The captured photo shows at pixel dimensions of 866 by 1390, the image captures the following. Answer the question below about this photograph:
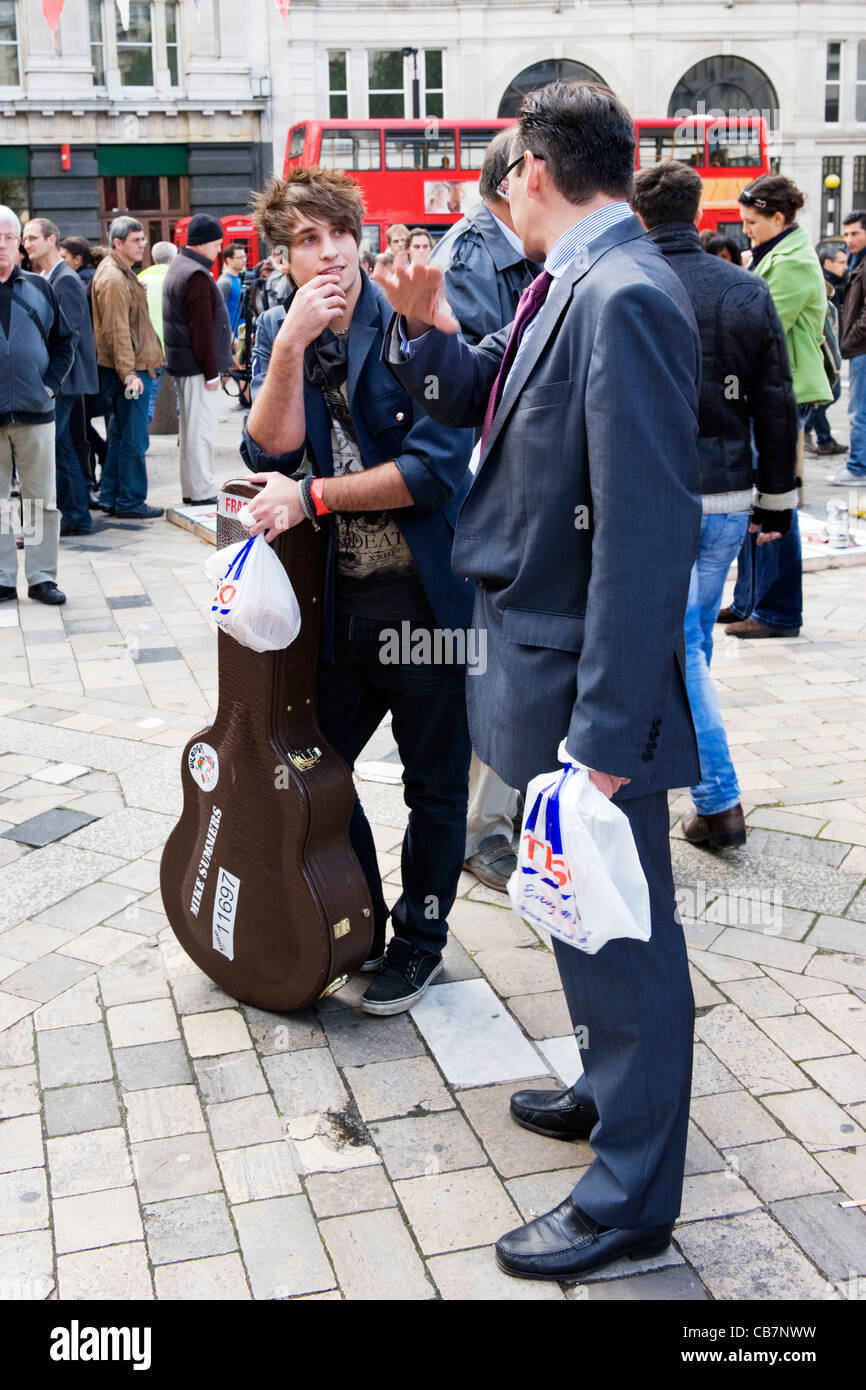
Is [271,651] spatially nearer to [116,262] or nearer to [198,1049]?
[198,1049]

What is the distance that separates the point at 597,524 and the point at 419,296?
1.94 ft

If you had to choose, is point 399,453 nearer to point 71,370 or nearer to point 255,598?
point 255,598

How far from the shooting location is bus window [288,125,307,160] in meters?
25.3

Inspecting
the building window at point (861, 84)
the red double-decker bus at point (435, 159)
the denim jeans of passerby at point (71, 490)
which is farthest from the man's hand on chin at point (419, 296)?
the building window at point (861, 84)

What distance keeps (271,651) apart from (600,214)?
1.16m

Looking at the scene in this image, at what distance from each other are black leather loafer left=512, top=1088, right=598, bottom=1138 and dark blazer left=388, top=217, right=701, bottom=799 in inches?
30.0

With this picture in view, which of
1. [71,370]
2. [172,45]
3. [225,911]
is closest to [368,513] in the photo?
[225,911]

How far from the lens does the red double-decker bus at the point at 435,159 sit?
2238cm

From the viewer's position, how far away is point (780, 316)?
6.65 m

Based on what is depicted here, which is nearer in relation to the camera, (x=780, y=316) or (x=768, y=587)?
(x=768, y=587)

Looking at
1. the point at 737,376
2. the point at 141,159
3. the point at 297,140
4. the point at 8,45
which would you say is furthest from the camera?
the point at 141,159

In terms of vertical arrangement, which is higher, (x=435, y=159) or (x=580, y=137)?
(x=435, y=159)

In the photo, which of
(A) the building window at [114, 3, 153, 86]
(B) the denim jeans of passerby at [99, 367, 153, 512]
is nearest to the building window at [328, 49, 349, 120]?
(A) the building window at [114, 3, 153, 86]
